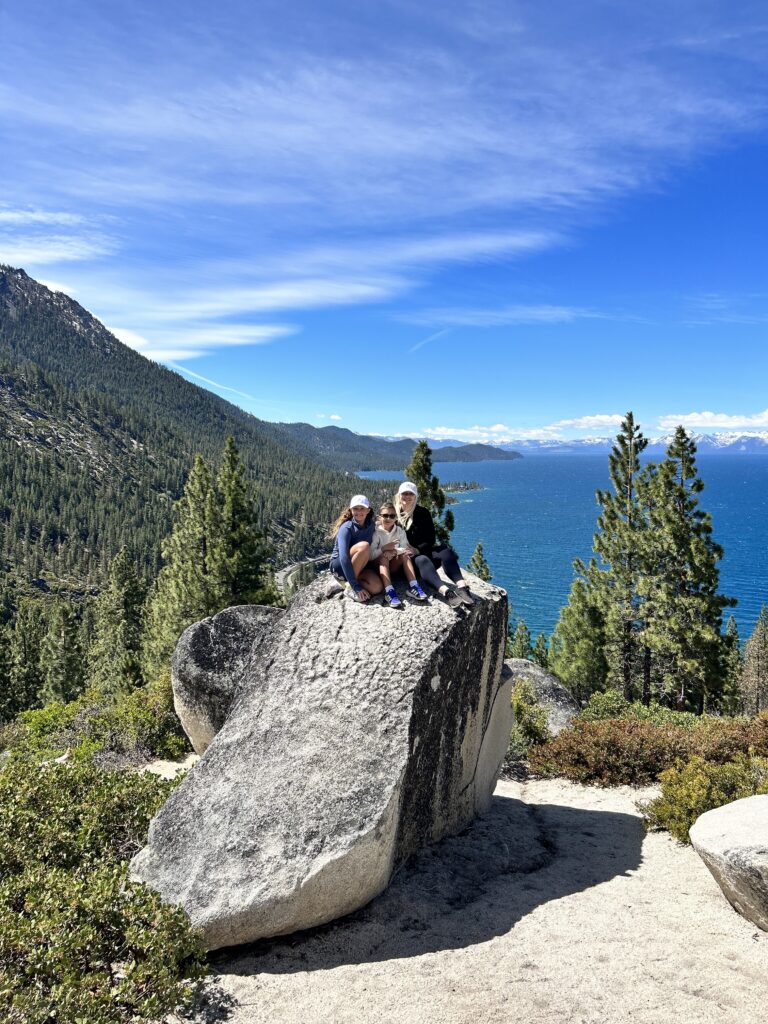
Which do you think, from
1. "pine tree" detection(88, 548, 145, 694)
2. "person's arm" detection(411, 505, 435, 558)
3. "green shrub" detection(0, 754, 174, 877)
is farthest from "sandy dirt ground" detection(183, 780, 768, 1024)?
"pine tree" detection(88, 548, 145, 694)

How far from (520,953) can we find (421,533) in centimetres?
568

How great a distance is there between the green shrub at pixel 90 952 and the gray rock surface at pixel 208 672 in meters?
6.24

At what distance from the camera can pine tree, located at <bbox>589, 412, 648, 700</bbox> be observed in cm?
3039

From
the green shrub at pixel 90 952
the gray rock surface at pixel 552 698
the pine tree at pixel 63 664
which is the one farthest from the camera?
the pine tree at pixel 63 664

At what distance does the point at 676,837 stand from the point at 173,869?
780cm

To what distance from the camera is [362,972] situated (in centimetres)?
694

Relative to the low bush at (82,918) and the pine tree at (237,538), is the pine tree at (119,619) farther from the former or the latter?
the low bush at (82,918)

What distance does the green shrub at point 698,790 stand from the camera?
10195 mm

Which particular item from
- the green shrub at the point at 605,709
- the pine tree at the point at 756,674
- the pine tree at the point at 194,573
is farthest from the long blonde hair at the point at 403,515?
the pine tree at the point at 756,674

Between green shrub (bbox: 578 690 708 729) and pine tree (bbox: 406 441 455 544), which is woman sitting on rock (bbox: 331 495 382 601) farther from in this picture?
pine tree (bbox: 406 441 455 544)

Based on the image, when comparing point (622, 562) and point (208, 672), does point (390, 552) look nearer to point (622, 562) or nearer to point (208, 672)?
point (208, 672)

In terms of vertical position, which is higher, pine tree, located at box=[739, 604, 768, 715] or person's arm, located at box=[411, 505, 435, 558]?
person's arm, located at box=[411, 505, 435, 558]

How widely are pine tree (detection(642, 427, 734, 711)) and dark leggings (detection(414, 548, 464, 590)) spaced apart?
19.2m

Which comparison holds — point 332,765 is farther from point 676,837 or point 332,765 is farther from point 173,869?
point 676,837
